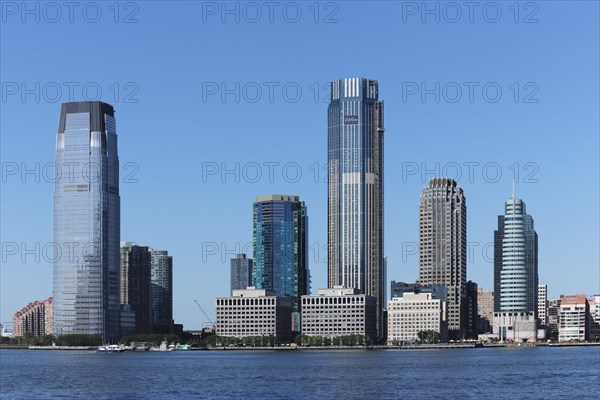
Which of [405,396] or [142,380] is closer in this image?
[405,396]

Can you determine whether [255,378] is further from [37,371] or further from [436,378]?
[37,371]

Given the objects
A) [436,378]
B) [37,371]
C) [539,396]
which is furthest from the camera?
[37,371]

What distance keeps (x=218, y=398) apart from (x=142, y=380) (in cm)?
3926

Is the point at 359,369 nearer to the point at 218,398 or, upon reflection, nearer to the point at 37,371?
the point at 37,371

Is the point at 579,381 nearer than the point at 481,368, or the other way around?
the point at 579,381

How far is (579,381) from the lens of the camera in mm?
142125

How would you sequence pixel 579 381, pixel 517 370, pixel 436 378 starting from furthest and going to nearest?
pixel 517 370 → pixel 436 378 → pixel 579 381

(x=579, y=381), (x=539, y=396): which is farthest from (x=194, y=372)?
(x=539, y=396)

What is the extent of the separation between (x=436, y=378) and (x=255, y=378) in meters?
23.7

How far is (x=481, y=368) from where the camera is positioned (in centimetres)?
18312

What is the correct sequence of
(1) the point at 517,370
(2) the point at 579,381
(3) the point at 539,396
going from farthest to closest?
(1) the point at 517,370
(2) the point at 579,381
(3) the point at 539,396

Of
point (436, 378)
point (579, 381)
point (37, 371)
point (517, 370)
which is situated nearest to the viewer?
point (579, 381)

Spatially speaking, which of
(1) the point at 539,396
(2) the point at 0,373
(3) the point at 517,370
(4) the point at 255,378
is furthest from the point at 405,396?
(2) the point at 0,373

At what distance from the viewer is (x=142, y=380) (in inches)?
6122
